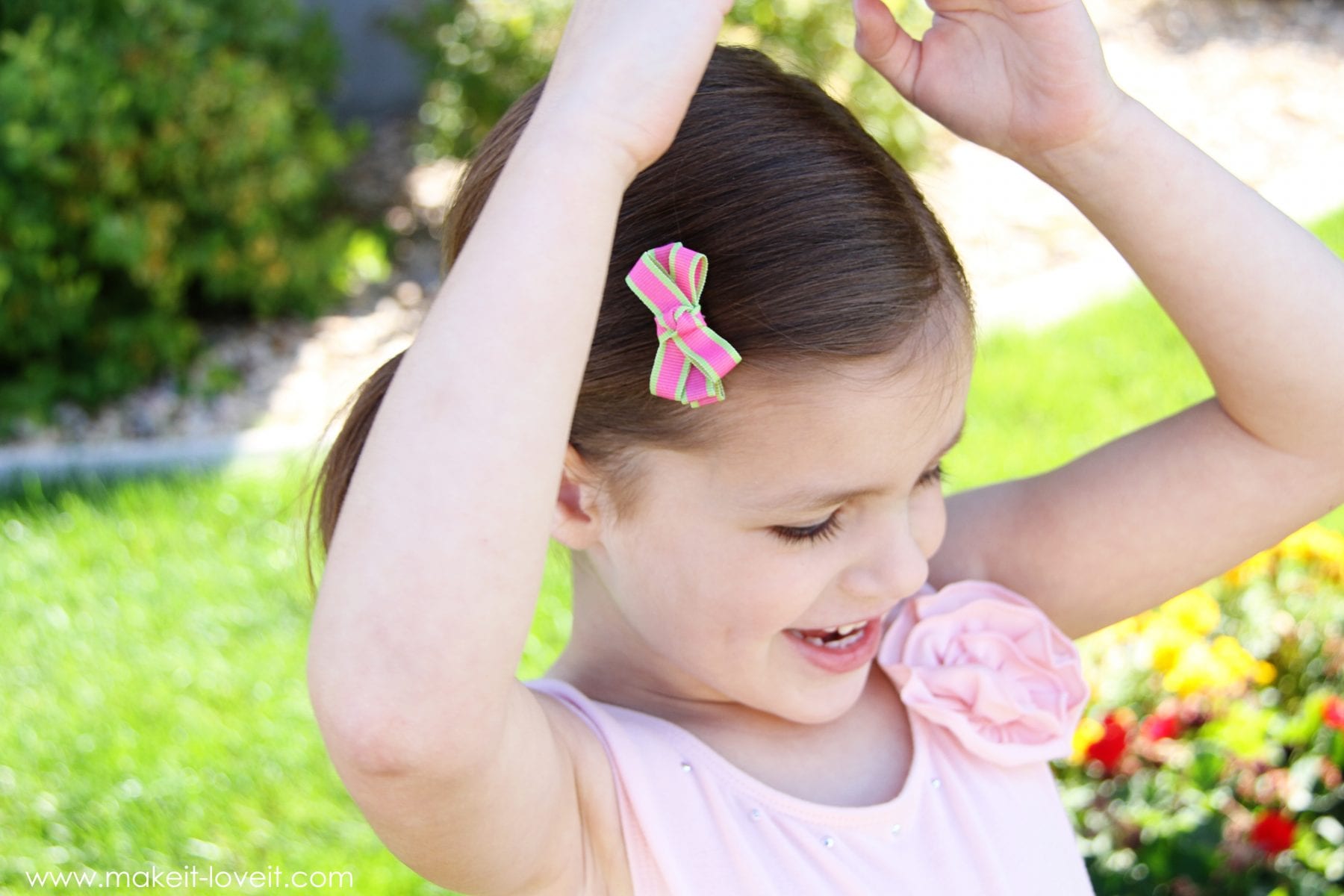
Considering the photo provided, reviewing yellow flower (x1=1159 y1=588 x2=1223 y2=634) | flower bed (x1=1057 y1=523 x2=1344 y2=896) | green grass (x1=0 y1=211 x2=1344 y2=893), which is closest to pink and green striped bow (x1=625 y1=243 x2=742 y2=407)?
green grass (x1=0 y1=211 x2=1344 y2=893)

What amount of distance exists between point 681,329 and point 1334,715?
6.31 ft

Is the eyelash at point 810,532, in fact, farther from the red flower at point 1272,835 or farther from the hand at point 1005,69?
the red flower at point 1272,835

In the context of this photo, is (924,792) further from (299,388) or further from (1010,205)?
(1010,205)

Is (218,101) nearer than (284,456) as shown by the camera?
No

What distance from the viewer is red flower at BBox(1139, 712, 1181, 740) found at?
2762 millimetres

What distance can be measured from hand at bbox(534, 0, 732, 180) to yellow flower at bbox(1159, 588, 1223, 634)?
213 cm

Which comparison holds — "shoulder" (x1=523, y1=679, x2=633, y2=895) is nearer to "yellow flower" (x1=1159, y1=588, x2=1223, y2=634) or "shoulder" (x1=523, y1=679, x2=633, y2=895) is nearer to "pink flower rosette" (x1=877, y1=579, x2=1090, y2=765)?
"pink flower rosette" (x1=877, y1=579, x2=1090, y2=765)

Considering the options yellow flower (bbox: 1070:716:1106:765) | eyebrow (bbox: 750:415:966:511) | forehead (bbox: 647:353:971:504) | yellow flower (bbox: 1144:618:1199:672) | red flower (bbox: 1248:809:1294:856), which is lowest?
yellow flower (bbox: 1070:716:1106:765)

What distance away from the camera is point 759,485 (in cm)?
144

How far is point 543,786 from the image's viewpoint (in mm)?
1312

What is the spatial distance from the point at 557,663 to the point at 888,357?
26.1 inches

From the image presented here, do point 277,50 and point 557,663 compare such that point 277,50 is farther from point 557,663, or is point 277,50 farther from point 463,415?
point 463,415

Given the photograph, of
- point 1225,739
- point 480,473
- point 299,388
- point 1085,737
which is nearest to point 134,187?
point 299,388

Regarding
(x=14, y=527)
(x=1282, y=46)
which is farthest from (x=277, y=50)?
(x=1282, y=46)
